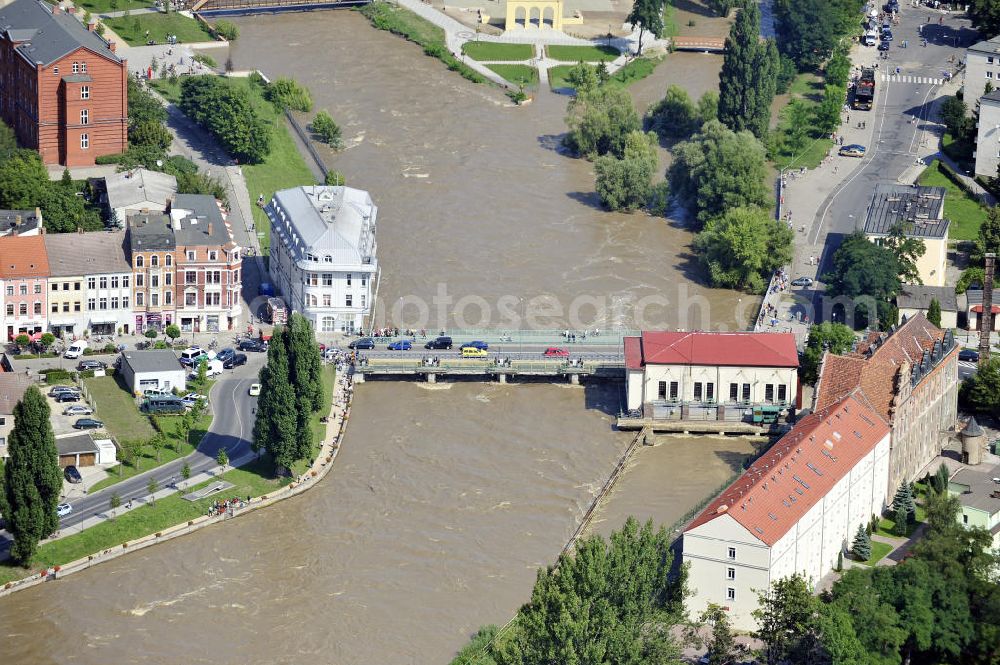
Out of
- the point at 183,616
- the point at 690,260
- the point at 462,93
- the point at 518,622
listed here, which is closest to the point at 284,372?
the point at 183,616

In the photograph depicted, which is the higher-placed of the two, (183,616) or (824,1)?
(824,1)

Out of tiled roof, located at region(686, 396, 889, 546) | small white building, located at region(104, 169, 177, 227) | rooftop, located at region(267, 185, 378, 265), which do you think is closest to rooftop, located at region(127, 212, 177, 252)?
small white building, located at region(104, 169, 177, 227)

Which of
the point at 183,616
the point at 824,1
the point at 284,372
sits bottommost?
the point at 183,616

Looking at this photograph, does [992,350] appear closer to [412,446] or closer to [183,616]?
[412,446]

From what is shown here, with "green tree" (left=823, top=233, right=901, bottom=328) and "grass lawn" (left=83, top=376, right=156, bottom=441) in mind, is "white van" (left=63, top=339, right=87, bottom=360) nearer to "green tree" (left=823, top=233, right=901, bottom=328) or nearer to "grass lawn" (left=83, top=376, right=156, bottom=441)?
"grass lawn" (left=83, top=376, right=156, bottom=441)

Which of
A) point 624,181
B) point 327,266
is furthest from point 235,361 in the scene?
point 624,181

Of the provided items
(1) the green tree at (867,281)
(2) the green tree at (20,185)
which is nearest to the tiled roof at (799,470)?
(1) the green tree at (867,281)

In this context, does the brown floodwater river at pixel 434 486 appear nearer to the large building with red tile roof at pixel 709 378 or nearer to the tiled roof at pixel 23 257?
the large building with red tile roof at pixel 709 378
